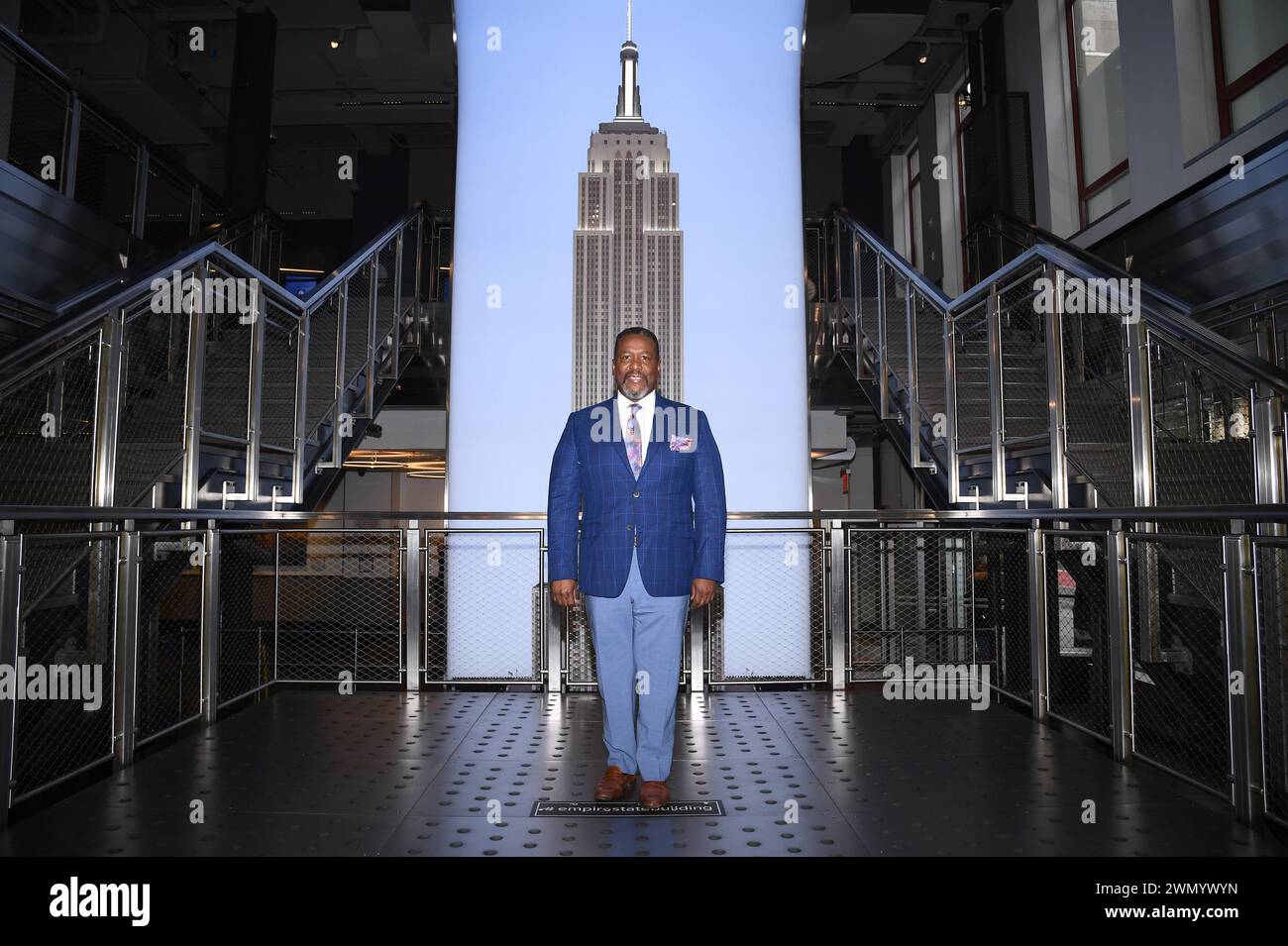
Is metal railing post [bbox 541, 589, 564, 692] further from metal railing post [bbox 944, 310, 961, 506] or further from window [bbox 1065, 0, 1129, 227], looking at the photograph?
window [bbox 1065, 0, 1129, 227]

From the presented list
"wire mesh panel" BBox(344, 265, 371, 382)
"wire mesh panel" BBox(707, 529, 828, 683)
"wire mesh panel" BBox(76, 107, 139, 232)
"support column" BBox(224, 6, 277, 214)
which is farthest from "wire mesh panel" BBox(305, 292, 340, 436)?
"wire mesh panel" BBox(707, 529, 828, 683)

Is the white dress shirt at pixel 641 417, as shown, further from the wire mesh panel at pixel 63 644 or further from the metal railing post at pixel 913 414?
the metal railing post at pixel 913 414

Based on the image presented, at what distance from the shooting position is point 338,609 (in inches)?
375

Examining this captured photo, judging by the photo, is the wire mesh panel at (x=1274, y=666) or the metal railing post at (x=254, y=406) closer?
Result: the wire mesh panel at (x=1274, y=666)

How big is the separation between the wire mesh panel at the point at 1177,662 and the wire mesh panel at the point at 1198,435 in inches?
12.9

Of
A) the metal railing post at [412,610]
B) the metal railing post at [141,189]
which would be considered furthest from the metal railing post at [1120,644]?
the metal railing post at [141,189]

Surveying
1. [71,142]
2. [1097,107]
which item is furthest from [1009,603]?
[71,142]

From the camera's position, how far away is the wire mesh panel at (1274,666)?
8.79 feet

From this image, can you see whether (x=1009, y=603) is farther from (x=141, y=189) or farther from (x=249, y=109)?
(x=249, y=109)

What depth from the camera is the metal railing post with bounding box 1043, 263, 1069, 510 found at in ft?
13.3

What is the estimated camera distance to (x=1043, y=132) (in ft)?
27.3

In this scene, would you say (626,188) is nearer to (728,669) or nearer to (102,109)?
(728,669)

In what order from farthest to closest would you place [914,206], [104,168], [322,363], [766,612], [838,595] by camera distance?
[914,206]
[104,168]
[322,363]
[766,612]
[838,595]

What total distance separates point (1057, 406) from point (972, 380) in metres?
2.39
